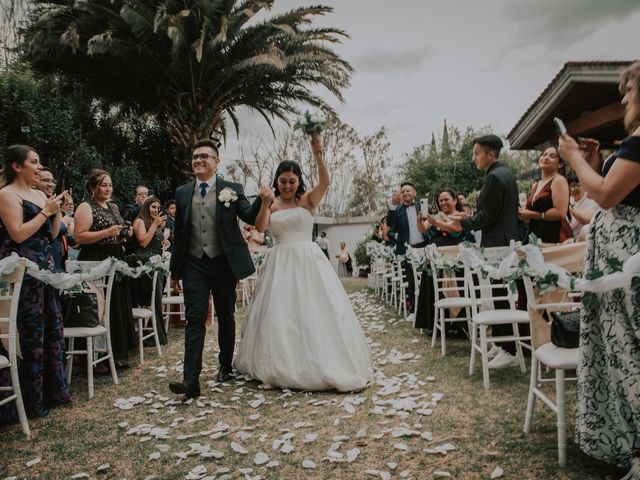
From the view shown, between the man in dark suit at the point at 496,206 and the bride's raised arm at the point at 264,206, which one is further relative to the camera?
the man in dark suit at the point at 496,206

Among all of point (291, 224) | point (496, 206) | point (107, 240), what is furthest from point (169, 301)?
point (496, 206)

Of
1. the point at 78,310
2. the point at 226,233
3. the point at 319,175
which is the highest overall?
the point at 319,175

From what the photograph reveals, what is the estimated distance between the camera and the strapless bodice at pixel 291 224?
15.5 feet

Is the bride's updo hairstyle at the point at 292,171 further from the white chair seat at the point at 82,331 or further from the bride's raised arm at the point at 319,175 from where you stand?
the white chair seat at the point at 82,331

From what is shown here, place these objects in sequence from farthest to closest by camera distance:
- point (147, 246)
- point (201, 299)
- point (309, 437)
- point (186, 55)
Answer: point (186, 55) → point (147, 246) → point (201, 299) → point (309, 437)

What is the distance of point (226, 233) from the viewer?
438 cm

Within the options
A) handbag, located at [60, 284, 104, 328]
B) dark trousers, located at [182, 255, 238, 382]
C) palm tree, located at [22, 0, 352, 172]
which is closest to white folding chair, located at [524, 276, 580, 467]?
dark trousers, located at [182, 255, 238, 382]

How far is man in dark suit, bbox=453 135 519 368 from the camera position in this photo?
466 centimetres

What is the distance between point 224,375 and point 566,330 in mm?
3253

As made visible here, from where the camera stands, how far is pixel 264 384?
4.48 m

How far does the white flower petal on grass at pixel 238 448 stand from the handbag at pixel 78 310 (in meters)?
2.13

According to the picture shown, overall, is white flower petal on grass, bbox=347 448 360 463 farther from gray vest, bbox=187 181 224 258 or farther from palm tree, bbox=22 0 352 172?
palm tree, bbox=22 0 352 172

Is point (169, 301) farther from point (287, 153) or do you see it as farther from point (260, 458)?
point (287, 153)

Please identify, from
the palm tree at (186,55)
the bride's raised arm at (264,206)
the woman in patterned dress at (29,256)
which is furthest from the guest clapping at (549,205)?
the palm tree at (186,55)
